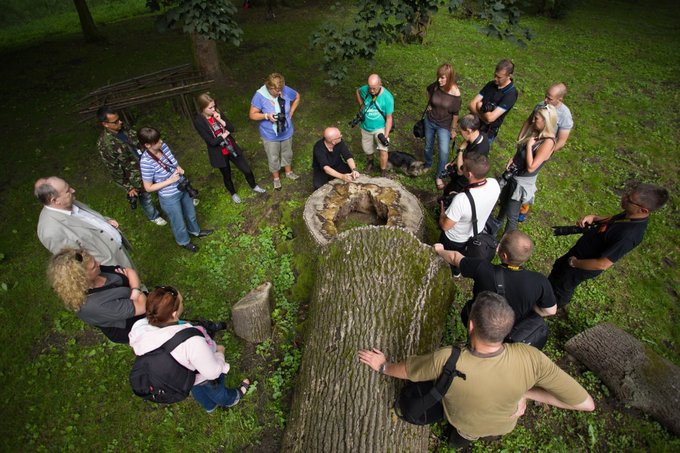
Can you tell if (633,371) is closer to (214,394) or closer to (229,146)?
(214,394)

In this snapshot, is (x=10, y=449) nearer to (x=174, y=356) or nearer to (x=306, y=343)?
(x=174, y=356)

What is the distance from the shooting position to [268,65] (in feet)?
32.3

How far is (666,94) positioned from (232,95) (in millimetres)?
10435

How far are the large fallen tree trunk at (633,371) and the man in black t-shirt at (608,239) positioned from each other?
20.7 inches

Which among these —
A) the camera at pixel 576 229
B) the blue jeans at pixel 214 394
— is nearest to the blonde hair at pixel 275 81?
the blue jeans at pixel 214 394

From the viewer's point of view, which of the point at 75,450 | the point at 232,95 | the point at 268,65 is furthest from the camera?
the point at 268,65

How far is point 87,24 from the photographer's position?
11289mm

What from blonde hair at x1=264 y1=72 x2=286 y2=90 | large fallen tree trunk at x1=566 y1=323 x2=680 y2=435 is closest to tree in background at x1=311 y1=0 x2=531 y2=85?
blonde hair at x1=264 y1=72 x2=286 y2=90

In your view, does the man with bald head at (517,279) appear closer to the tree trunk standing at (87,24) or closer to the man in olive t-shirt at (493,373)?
the man in olive t-shirt at (493,373)

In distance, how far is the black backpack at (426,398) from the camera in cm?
232

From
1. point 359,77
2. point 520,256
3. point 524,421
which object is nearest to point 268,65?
point 359,77

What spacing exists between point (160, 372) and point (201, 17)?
5.72 meters

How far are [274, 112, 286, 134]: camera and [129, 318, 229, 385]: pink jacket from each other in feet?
11.2

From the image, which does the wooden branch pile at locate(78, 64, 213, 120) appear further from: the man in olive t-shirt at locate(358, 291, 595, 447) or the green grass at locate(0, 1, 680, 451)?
the man in olive t-shirt at locate(358, 291, 595, 447)
